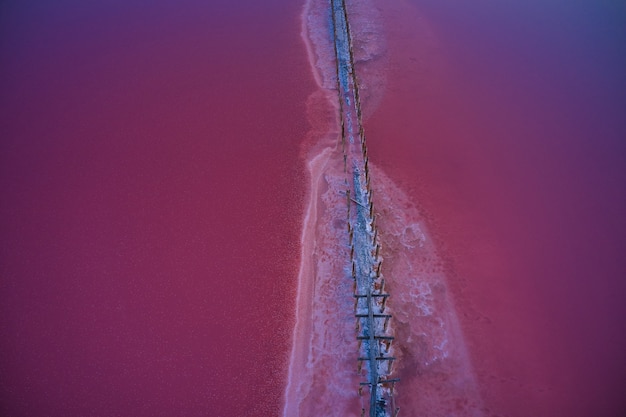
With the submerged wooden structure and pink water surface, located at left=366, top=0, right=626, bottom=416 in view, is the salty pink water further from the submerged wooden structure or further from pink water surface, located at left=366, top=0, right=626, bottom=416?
the submerged wooden structure

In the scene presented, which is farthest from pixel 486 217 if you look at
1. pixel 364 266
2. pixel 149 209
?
pixel 149 209

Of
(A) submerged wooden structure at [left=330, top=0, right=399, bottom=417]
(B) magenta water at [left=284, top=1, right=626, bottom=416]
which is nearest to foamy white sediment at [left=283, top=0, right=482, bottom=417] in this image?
(B) magenta water at [left=284, top=1, right=626, bottom=416]

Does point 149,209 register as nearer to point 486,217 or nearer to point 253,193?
point 253,193

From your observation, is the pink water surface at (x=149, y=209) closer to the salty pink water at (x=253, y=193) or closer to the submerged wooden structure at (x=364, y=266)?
the salty pink water at (x=253, y=193)

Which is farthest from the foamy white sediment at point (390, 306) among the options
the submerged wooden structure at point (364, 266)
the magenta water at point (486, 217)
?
the submerged wooden structure at point (364, 266)

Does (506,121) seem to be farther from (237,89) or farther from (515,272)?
(237,89)

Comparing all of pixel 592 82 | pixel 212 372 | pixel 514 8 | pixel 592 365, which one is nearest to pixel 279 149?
pixel 212 372
